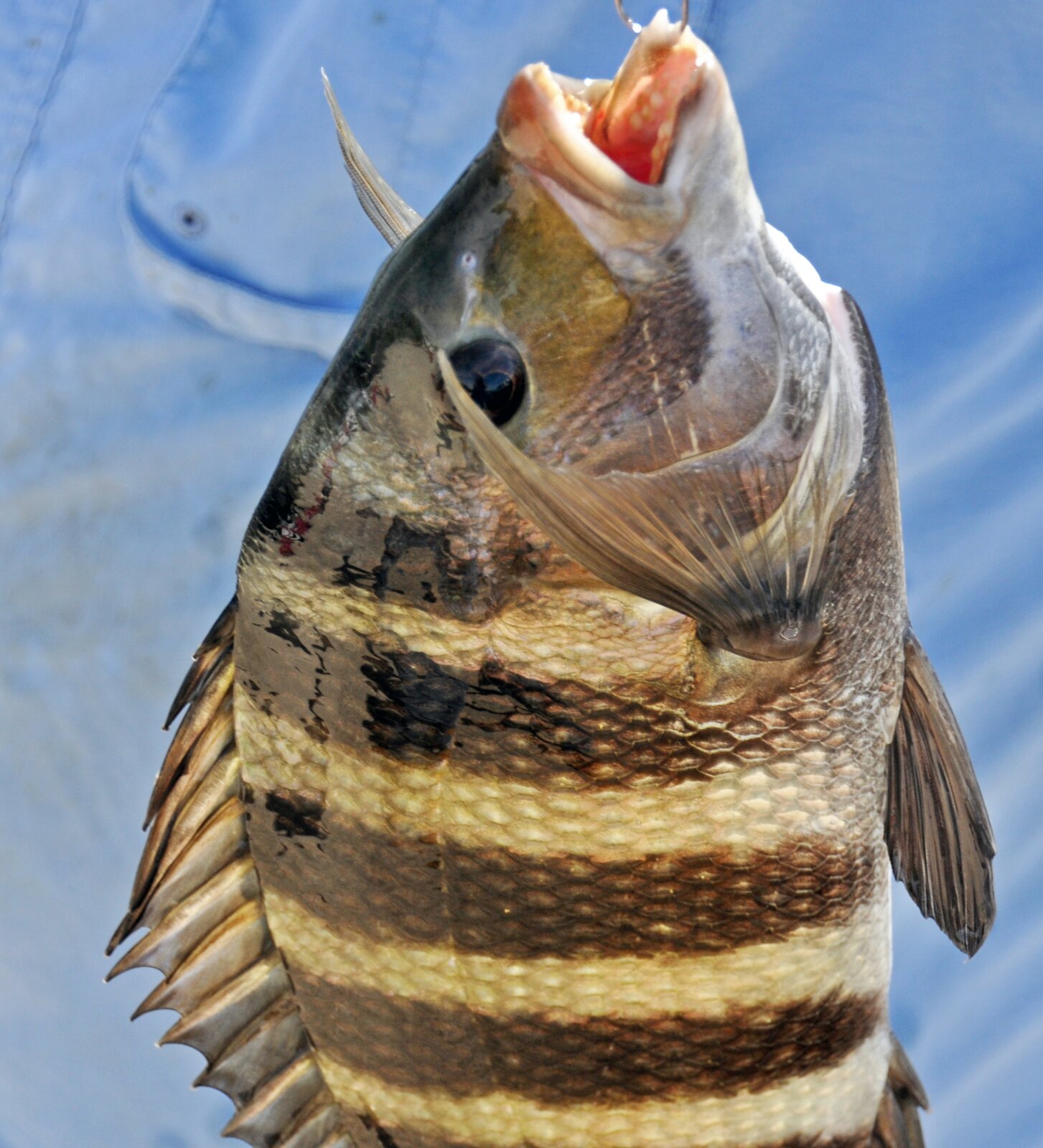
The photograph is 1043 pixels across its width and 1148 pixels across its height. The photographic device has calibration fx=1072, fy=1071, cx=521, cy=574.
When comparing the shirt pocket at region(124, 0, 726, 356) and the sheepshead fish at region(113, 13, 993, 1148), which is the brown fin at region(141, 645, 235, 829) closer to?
the sheepshead fish at region(113, 13, 993, 1148)

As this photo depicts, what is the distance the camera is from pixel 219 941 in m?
0.83

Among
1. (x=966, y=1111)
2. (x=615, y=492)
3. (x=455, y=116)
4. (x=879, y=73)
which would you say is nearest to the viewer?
(x=615, y=492)

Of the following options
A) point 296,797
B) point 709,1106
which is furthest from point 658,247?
point 709,1106

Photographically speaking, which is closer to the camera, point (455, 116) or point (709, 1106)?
point (709, 1106)

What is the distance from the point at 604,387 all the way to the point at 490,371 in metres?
0.07

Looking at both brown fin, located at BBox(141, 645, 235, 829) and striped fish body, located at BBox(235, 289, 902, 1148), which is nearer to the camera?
striped fish body, located at BBox(235, 289, 902, 1148)

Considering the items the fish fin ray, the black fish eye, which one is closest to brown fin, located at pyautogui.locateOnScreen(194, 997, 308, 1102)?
the fish fin ray

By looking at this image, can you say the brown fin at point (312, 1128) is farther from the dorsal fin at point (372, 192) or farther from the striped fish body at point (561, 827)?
the dorsal fin at point (372, 192)

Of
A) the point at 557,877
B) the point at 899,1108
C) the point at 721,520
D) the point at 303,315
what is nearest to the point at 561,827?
the point at 557,877

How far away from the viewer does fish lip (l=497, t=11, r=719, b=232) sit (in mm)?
542

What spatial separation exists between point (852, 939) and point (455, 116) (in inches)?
39.1

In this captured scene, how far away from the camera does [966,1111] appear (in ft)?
4.77

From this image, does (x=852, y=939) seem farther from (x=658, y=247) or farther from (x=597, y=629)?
(x=658, y=247)

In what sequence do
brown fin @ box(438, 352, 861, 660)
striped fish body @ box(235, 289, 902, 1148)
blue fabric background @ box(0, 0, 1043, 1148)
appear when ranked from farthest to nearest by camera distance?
blue fabric background @ box(0, 0, 1043, 1148) < striped fish body @ box(235, 289, 902, 1148) < brown fin @ box(438, 352, 861, 660)
